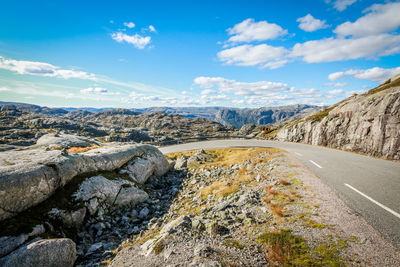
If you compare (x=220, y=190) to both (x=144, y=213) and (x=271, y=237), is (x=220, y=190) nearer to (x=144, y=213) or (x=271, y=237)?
(x=144, y=213)

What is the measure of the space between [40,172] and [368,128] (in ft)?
115

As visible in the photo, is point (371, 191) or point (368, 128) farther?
point (368, 128)

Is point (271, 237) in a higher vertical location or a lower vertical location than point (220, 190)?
higher

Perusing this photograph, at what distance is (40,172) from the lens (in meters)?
9.70

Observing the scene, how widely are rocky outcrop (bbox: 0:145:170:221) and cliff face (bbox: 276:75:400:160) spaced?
27.8 metres

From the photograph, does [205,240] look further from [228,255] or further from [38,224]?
[38,224]

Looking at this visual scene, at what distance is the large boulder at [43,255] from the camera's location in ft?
19.8

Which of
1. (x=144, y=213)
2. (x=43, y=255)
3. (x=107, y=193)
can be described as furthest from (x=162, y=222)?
(x=43, y=255)

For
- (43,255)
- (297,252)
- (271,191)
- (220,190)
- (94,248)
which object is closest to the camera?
(297,252)

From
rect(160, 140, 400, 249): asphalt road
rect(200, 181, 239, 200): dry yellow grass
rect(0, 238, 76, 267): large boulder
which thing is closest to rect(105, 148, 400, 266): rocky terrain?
rect(160, 140, 400, 249): asphalt road

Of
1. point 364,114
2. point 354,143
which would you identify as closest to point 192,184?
point 354,143

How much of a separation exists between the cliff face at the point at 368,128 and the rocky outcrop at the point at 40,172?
1096 inches

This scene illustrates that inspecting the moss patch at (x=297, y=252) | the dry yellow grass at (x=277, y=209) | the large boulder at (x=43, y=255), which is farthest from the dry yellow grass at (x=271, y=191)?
the large boulder at (x=43, y=255)

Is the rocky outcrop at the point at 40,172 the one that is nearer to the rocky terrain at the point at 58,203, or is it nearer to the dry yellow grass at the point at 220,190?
the rocky terrain at the point at 58,203
